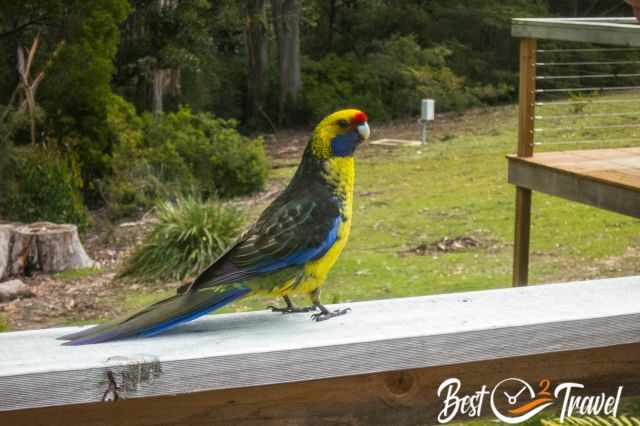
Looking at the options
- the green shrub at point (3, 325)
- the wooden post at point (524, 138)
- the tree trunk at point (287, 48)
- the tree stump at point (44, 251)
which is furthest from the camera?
the tree trunk at point (287, 48)

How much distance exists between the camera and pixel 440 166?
14.4 metres

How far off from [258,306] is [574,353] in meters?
5.72

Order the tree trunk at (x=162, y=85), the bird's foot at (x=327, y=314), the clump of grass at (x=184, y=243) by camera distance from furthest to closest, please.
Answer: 1. the tree trunk at (x=162, y=85)
2. the clump of grass at (x=184, y=243)
3. the bird's foot at (x=327, y=314)

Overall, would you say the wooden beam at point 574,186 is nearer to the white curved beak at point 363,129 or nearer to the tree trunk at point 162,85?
the white curved beak at point 363,129

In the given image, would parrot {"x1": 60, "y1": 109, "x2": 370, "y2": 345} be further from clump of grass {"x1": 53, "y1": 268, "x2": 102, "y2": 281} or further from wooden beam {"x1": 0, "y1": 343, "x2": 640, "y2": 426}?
clump of grass {"x1": 53, "y1": 268, "x2": 102, "y2": 281}

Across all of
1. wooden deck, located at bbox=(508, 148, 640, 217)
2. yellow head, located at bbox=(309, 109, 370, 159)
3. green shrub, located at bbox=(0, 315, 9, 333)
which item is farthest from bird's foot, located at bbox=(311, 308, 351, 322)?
wooden deck, located at bbox=(508, 148, 640, 217)

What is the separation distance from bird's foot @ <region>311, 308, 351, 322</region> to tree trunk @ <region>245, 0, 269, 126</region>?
21332mm

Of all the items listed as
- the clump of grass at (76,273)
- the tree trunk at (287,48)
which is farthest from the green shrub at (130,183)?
the tree trunk at (287,48)

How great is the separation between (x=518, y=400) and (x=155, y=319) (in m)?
0.64

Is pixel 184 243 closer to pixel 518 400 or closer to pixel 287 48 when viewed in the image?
pixel 518 400

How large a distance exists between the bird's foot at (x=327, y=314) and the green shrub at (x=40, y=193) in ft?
33.9

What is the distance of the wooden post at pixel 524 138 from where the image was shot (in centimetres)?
591

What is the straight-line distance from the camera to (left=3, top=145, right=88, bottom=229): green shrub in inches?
461

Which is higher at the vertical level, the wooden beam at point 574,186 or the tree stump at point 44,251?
the wooden beam at point 574,186
